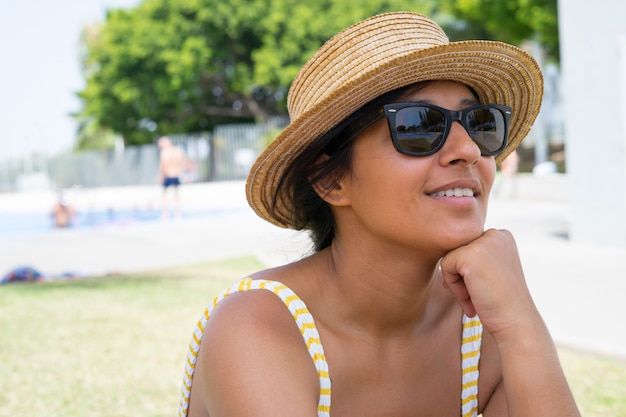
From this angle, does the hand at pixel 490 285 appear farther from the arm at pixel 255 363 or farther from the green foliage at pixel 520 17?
the green foliage at pixel 520 17

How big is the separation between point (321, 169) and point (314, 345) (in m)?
0.47

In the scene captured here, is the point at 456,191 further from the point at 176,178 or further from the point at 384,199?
the point at 176,178

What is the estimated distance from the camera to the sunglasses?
200cm

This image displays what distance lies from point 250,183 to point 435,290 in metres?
0.63

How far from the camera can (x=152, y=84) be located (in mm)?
37688

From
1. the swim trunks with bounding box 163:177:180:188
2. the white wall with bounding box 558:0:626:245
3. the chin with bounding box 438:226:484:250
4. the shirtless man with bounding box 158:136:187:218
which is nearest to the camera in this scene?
the chin with bounding box 438:226:484:250

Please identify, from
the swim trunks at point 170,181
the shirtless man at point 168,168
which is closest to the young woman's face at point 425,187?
the shirtless man at point 168,168

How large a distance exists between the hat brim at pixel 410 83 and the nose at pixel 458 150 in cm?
17

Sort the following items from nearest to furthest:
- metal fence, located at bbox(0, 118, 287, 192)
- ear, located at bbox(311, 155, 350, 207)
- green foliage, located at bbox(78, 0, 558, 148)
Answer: ear, located at bbox(311, 155, 350, 207)
metal fence, located at bbox(0, 118, 287, 192)
green foliage, located at bbox(78, 0, 558, 148)

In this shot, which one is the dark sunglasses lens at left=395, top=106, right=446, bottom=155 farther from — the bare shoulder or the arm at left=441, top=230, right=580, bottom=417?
the bare shoulder

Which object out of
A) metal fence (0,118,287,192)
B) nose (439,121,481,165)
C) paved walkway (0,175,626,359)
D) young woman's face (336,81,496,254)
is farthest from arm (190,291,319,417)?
metal fence (0,118,287,192)

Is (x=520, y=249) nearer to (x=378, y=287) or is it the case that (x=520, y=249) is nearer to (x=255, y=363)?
(x=378, y=287)

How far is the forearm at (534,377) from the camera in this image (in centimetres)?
196

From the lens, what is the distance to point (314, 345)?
6.97ft
